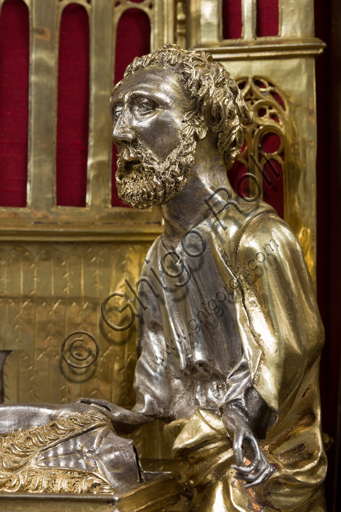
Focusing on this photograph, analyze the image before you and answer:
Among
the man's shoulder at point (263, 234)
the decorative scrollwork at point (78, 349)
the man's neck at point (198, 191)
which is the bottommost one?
the decorative scrollwork at point (78, 349)

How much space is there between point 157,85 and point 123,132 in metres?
0.14

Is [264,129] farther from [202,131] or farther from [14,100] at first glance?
[14,100]

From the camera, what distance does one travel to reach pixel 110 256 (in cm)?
214

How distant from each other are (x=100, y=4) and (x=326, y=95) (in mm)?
769

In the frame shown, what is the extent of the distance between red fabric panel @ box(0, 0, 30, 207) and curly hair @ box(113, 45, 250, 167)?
58cm

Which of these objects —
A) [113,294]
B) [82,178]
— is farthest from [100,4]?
[113,294]

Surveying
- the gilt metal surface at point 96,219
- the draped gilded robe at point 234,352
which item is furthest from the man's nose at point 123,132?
the gilt metal surface at point 96,219

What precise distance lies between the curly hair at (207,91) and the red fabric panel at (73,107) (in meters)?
0.49

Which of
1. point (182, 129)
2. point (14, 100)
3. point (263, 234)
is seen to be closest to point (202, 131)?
point (182, 129)

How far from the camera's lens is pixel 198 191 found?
1694 millimetres

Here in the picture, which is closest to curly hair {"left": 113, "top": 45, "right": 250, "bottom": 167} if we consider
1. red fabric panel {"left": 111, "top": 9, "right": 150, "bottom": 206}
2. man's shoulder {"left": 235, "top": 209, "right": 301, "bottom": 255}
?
man's shoulder {"left": 235, "top": 209, "right": 301, "bottom": 255}

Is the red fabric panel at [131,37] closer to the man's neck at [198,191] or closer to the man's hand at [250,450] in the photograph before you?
the man's neck at [198,191]

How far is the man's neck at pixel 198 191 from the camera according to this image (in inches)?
Result: 66.7

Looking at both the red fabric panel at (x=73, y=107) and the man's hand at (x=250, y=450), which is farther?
the red fabric panel at (x=73, y=107)
